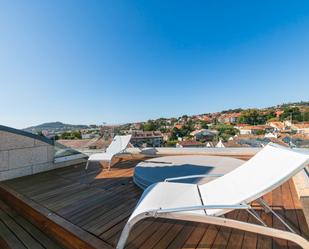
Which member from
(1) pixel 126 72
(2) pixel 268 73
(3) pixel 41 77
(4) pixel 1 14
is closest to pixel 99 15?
(4) pixel 1 14

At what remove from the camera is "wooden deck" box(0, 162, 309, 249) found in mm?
1525

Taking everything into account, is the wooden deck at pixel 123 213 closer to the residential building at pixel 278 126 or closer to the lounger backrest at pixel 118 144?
the lounger backrest at pixel 118 144

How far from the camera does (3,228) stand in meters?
1.96

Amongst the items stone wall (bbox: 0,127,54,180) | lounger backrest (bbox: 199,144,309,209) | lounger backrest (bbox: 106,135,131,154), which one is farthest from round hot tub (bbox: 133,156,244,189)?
stone wall (bbox: 0,127,54,180)

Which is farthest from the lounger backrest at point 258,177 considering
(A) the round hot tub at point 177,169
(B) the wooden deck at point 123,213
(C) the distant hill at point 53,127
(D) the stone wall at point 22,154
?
(C) the distant hill at point 53,127

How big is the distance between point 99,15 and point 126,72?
468cm

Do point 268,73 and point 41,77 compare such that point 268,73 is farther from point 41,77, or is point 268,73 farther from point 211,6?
point 41,77

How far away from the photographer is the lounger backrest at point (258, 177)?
4.48 ft

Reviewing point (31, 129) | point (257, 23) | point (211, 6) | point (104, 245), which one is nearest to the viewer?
point (104, 245)

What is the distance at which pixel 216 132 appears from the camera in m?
5.32

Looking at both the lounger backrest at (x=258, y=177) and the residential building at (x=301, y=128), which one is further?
the residential building at (x=301, y=128)

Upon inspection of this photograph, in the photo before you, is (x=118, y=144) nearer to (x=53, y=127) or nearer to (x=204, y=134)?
(x=53, y=127)

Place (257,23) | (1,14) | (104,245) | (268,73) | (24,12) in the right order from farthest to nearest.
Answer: (268,73) < (257,23) < (24,12) < (1,14) < (104,245)

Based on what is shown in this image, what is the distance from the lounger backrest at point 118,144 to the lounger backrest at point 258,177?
112 inches
